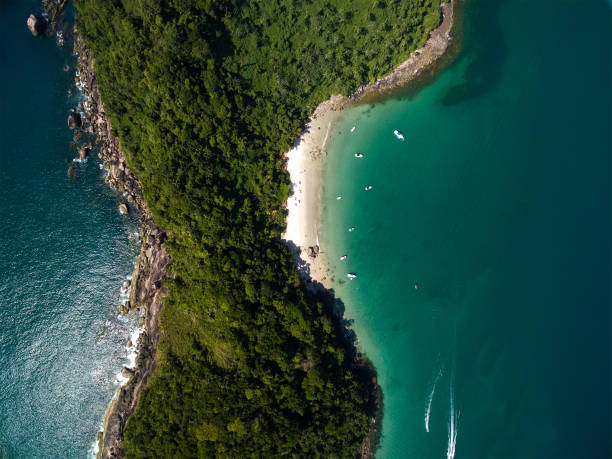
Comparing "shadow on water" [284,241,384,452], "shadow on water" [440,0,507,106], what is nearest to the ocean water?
"shadow on water" [284,241,384,452]

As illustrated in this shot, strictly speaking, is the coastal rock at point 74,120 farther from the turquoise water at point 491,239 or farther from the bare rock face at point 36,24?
the turquoise water at point 491,239

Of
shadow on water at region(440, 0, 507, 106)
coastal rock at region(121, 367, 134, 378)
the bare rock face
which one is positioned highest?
shadow on water at region(440, 0, 507, 106)

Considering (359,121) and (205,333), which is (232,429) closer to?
(205,333)

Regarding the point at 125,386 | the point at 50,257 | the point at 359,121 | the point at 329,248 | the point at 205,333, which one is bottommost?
the point at 125,386

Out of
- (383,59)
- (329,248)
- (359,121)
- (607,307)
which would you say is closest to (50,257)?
(329,248)

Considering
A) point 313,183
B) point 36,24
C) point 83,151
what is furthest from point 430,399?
point 36,24

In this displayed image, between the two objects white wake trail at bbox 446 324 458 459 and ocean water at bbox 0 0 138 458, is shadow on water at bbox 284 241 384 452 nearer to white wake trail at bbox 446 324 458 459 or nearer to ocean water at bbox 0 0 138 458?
white wake trail at bbox 446 324 458 459

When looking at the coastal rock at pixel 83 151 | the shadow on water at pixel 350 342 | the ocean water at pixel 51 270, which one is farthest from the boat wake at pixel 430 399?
the coastal rock at pixel 83 151
